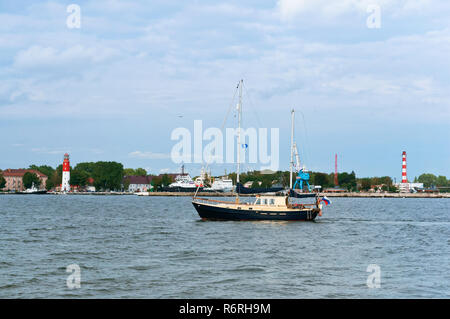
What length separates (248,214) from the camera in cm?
5597

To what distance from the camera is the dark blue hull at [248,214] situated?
55719mm

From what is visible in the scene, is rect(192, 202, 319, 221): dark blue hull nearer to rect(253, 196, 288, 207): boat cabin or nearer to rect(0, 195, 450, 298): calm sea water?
rect(253, 196, 288, 207): boat cabin

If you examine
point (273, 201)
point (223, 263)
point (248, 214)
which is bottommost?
point (223, 263)

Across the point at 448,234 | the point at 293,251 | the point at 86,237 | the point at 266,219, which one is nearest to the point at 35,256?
the point at 86,237

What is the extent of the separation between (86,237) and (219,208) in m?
17.0

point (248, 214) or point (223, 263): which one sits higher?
point (248, 214)

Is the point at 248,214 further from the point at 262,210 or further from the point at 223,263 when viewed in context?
the point at 223,263

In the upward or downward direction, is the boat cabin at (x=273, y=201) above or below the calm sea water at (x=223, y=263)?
above

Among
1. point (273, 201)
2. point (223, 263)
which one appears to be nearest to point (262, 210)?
point (273, 201)

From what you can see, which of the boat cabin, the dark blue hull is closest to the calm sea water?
the dark blue hull

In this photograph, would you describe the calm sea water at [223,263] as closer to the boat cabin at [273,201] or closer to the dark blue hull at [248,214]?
the dark blue hull at [248,214]

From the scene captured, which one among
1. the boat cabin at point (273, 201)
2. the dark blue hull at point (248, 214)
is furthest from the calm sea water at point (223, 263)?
the boat cabin at point (273, 201)

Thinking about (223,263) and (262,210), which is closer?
(223,263)

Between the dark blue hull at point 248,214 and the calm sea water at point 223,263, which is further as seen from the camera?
the dark blue hull at point 248,214
